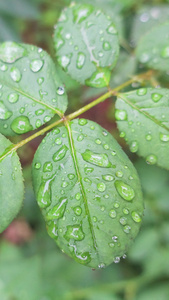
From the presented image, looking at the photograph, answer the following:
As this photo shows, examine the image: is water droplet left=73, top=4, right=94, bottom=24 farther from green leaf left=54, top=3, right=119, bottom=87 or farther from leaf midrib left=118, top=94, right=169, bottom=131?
leaf midrib left=118, top=94, right=169, bottom=131

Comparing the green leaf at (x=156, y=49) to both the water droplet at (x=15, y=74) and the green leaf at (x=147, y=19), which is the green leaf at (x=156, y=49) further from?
the water droplet at (x=15, y=74)

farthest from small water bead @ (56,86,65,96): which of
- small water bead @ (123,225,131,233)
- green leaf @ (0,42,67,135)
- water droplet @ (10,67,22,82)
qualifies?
small water bead @ (123,225,131,233)

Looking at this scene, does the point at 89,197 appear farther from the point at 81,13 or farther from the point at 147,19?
the point at 147,19

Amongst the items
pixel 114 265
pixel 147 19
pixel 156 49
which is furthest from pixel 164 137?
pixel 114 265

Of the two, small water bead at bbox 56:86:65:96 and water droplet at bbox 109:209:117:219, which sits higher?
small water bead at bbox 56:86:65:96

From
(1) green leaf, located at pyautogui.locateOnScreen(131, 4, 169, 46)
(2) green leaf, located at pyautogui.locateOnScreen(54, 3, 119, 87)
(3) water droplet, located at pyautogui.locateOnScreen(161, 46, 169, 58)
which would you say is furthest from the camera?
(1) green leaf, located at pyautogui.locateOnScreen(131, 4, 169, 46)

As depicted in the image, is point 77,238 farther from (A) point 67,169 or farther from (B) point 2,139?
(B) point 2,139
